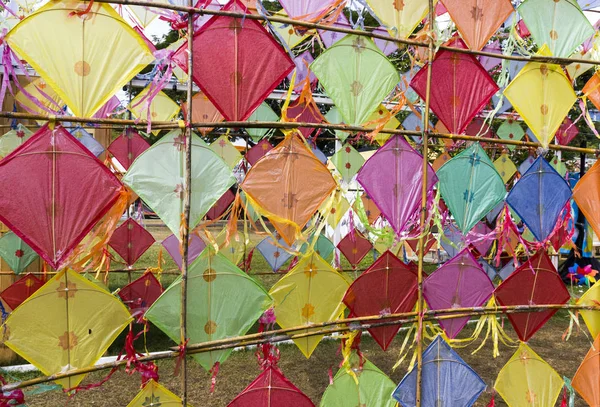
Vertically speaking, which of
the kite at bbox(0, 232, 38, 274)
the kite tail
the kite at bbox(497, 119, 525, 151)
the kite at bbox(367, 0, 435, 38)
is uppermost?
the kite at bbox(367, 0, 435, 38)

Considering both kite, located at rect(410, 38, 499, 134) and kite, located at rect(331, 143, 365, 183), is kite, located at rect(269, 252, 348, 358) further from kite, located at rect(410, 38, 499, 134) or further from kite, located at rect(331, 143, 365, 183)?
kite, located at rect(331, 143, 365, 183)

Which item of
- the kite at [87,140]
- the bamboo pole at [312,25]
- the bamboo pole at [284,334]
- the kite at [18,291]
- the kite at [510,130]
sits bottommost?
the kite at [18,291]

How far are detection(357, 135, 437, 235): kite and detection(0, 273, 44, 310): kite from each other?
2.68 metres

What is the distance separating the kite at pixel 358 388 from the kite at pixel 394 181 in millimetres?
746

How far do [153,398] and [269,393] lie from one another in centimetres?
53

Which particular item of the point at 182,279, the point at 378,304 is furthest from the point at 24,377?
the point at 378,304

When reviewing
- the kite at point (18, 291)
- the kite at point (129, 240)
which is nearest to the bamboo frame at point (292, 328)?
the kite at point (18, 291)

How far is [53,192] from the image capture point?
192 centimetres

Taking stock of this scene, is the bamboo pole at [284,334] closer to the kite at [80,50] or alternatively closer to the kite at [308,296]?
the kite at [308,296]

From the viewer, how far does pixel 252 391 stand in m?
2.29

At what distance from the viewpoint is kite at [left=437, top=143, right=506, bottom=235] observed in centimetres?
266

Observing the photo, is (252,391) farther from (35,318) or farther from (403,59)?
(403,59)

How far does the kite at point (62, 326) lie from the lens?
1932mm

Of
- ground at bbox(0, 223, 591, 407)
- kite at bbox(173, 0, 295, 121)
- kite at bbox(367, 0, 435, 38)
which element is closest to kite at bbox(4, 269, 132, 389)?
kite at bbox(173, 0, 295, 121)
